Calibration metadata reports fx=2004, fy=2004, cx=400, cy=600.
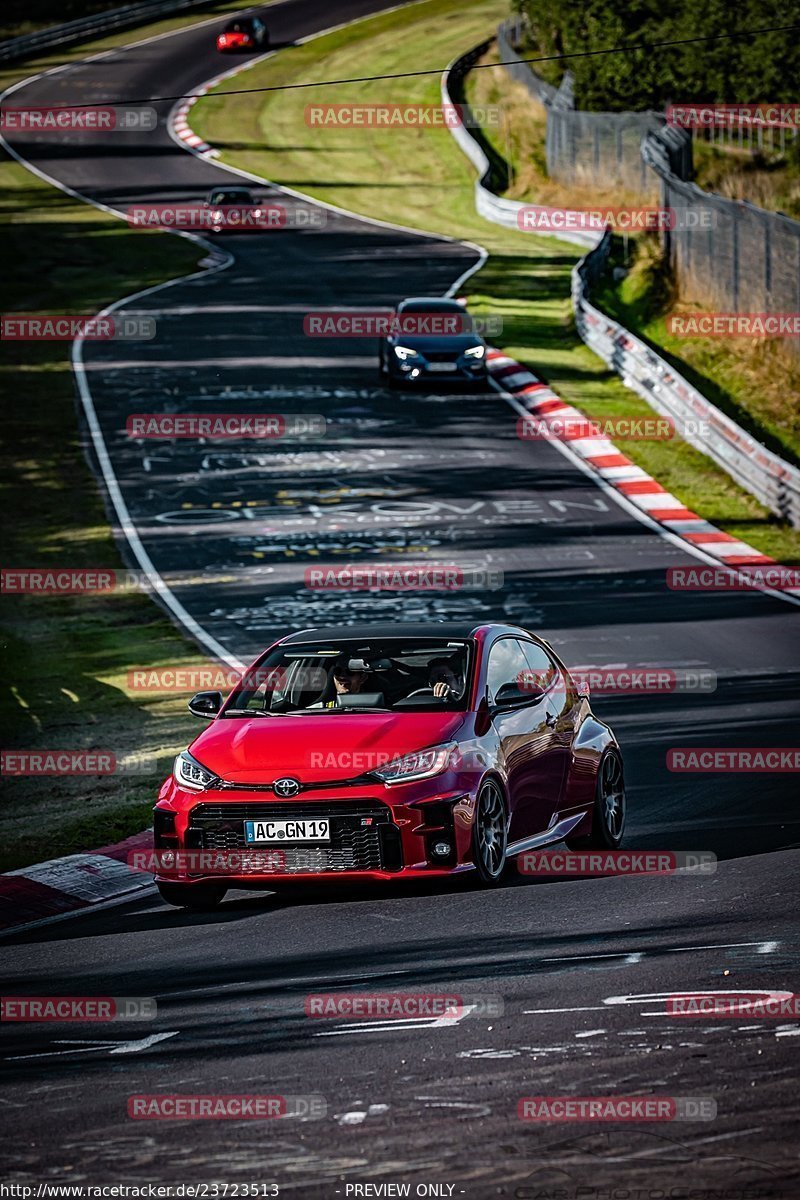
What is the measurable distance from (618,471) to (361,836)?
22.5 meters

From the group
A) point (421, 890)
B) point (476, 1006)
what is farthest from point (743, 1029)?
point (421, 890)

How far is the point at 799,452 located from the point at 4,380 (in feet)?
56.0

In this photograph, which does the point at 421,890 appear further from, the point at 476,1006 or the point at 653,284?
the point at 653,284

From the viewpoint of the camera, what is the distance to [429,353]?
3788 centimetres

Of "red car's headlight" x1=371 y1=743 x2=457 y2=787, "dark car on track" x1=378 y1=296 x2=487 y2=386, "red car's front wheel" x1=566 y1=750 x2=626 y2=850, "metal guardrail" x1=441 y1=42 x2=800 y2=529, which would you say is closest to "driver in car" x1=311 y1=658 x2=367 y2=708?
"red car's headlight" x1=371 y1=743 x2=457 y2=787

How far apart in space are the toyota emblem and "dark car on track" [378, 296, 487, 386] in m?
27.7

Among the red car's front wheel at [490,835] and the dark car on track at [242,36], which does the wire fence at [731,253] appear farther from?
the dark car on track at [242,36]

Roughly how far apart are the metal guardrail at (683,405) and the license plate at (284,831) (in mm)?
18559

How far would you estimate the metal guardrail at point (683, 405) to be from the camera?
1133 inches

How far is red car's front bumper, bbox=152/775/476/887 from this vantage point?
34.4 feet

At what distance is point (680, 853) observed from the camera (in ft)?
38.4

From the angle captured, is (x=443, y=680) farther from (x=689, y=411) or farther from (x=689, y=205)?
(x=689, y=205)

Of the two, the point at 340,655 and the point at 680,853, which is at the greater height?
the point at 340,655

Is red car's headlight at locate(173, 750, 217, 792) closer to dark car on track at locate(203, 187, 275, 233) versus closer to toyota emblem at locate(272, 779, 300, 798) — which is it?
toyota emblem at locate(272, 779, 300, 798)
